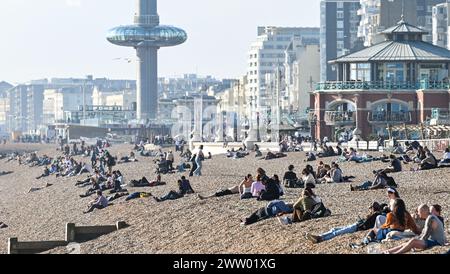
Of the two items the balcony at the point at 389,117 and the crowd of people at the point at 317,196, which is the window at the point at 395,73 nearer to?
the balcony at the point at 389,117

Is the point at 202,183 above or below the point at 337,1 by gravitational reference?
below

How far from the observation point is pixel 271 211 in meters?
30.8

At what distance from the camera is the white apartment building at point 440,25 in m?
119

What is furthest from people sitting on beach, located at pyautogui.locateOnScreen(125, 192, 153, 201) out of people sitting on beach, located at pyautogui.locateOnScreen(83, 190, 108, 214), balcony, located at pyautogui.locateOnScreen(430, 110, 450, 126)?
balcony, located at pyautogui.locateOnScreen(430, 110, 450, 126)

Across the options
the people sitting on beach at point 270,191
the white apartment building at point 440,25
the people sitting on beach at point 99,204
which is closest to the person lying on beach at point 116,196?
the people sitting on beach at point 99,204

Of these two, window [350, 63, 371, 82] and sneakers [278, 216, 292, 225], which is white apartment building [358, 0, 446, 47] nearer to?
window [350, 63, 371, 82]

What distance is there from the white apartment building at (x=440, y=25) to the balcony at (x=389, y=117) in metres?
42.5

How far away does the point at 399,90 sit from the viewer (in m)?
77.2

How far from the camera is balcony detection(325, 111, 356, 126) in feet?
256

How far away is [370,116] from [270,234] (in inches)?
1932

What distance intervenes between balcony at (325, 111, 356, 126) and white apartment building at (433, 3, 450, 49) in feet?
Result: 136

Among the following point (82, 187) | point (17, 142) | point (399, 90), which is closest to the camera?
point (82, 187)
